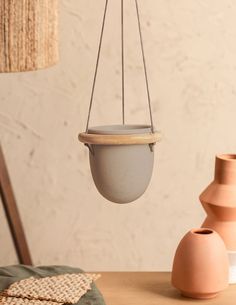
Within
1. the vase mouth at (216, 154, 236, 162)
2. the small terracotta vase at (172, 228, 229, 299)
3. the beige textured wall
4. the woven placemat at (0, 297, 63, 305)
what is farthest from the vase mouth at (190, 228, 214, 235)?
the beige textured wall

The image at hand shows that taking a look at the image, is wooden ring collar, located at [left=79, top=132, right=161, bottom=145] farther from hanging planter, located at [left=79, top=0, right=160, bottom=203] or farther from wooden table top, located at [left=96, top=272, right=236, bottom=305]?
wooden table top, located at [left=96, top=272, right=236, bottom=305]

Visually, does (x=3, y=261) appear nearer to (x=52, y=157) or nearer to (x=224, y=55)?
(x=52, y=157)

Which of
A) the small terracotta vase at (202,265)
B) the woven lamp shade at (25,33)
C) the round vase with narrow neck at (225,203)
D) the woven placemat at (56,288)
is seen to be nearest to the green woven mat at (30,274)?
the woven placemat at (56,288)

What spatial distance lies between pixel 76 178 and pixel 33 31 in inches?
42.6

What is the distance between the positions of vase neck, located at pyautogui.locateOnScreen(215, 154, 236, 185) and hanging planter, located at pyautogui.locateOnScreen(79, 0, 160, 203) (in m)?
0.14

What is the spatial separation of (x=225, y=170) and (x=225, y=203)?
0.21 feet

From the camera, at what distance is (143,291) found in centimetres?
113

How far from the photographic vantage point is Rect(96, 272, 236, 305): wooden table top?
3.54 feet

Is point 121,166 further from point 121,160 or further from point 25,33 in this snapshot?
point 25,33

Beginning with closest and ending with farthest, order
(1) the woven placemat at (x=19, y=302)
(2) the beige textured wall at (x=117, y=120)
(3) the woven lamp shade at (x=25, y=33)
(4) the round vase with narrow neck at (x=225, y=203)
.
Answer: (3) the woven lamp shade at (x=25, y=33), (1) the woven placemat at (x=19, y=302), (4) the round vase with narrow neck at (x=225, y=203), (2) the beige textured wall at (x=117, y=120)

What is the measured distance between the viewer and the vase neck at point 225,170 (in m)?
1.14

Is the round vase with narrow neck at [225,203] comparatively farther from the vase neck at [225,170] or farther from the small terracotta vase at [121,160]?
the small terracotta vase at [121,160]

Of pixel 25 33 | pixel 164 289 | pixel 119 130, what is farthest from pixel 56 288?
pixel 25 33

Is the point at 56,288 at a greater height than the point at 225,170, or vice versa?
the point at 225,170
